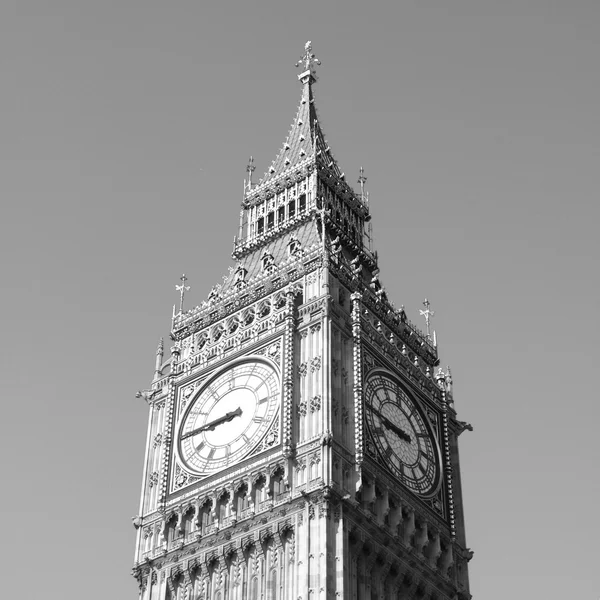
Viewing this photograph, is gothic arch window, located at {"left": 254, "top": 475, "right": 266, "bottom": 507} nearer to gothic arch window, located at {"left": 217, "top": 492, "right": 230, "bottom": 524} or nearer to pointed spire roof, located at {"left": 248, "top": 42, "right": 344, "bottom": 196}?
gothic arch window, located at {"left": 217, "top": 492, "right": 230, "bottom": 524}

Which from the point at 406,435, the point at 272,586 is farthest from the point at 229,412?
the point at 272,586

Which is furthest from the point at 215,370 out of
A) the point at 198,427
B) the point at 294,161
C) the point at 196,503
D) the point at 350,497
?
the point at 294,161

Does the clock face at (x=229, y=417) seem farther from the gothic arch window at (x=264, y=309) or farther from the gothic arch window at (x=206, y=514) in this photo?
the gothic arch window at (x=264, y=309)

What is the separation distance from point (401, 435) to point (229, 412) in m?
8.07

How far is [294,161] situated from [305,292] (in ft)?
50.1

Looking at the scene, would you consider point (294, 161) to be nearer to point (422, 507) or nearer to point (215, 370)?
point (215, 370)

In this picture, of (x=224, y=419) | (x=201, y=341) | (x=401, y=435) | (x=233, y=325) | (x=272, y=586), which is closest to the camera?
(x=272, y=586)

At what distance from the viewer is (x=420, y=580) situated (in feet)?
203

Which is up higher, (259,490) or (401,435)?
(401,435)

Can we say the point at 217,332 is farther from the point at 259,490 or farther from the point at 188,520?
the point at 259,490

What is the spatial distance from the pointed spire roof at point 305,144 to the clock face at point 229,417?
1714cm

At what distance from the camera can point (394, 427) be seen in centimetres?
6544

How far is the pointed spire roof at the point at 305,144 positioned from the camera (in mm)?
80312

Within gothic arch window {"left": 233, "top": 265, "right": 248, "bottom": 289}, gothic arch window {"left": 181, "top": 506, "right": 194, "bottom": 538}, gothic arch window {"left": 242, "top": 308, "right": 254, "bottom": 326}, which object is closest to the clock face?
gothic arch window {"left": 181, "top": 506, "right": 194, "bottom": 538}
